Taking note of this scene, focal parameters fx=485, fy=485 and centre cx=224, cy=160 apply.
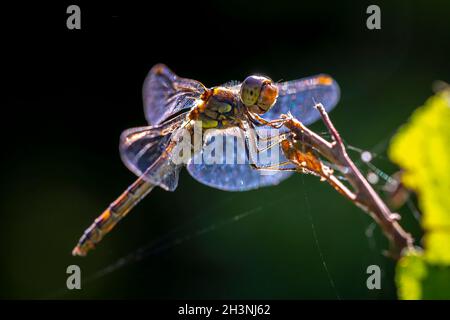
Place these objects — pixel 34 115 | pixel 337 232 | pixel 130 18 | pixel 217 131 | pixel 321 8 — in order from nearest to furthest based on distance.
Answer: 1. pixel 217 131
2. pixel 337 232
3. pixel 321 8
4. pixel 130 18
5. pixel 34 115

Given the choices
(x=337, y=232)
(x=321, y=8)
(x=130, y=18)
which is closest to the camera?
(x=337, y=232)

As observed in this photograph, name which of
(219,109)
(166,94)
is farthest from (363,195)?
(166,94)

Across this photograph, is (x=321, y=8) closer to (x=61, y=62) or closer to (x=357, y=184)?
(x=61, y=62)

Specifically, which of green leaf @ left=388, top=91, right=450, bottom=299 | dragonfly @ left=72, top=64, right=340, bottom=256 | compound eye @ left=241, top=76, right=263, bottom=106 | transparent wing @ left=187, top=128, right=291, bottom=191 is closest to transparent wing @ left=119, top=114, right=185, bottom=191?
dragonfly @ left=72, top=64, right=340, bottom=256

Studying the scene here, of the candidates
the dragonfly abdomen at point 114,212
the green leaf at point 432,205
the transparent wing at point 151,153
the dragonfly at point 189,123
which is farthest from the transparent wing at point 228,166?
the green leaf at point 432,205

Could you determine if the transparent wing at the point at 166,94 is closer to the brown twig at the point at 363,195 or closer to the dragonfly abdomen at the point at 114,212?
the dragonfly abdomen at the point at 114,212

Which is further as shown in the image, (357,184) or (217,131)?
(217,131)

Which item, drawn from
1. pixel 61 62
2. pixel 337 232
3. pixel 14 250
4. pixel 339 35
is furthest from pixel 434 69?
pixel 14 250

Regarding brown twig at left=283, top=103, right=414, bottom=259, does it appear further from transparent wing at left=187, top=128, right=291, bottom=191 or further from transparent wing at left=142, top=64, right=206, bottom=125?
transparent wing at left=142, top=64, right=206, bottom=125
